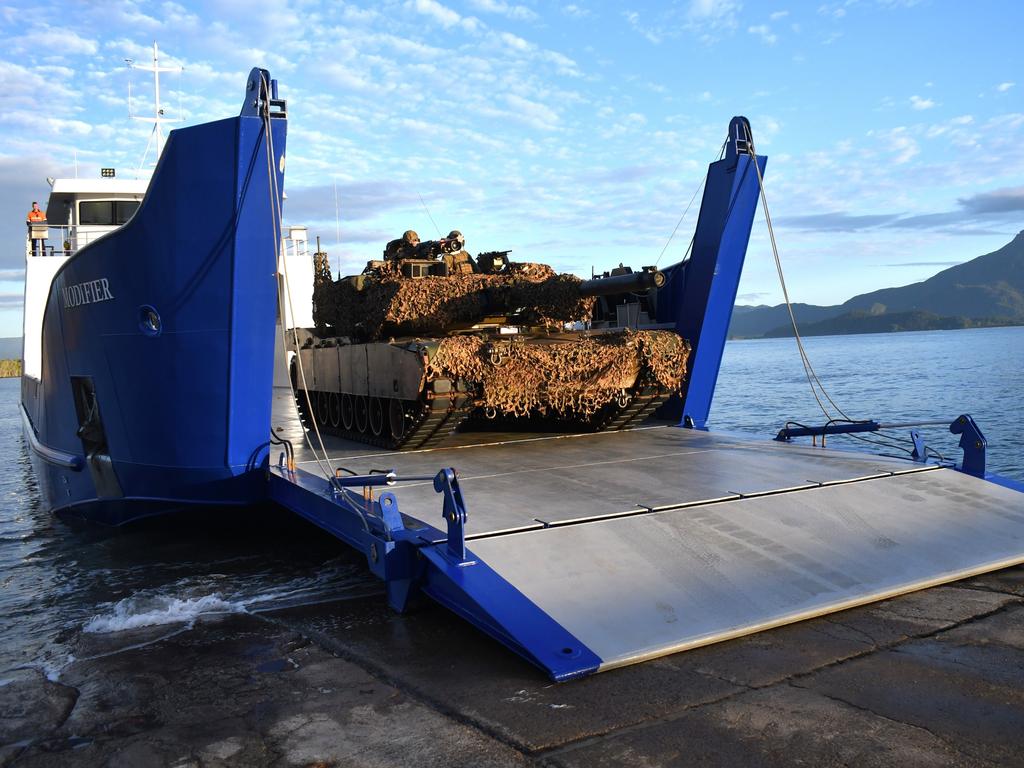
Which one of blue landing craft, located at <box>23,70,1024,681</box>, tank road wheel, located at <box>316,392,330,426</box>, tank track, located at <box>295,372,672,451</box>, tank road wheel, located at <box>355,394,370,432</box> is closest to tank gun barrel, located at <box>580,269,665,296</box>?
tank track, located at <box>295,372,672,451</box>

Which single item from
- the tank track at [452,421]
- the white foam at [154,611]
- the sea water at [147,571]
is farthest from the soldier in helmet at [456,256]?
the white foam at [154,611]

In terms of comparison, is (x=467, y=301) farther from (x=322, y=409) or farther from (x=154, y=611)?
(x=154, y=611)

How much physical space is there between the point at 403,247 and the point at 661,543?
773cm

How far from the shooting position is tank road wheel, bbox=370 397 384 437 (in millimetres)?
10379

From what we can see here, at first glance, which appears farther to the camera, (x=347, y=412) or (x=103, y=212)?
(x=103, y=212)

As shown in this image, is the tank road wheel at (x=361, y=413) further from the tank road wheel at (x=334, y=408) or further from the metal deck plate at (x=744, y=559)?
the metal deck plate at (x=744, y=559)

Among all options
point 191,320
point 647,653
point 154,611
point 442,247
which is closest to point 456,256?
point 442,247

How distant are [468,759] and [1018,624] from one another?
3400 mm

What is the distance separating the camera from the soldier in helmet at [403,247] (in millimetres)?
12297

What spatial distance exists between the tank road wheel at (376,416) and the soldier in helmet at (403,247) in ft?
8.20

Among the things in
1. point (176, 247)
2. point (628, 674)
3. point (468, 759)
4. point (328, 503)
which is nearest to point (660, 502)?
point (628, 674)

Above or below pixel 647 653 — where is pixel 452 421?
above

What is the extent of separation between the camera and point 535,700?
434 centimetres

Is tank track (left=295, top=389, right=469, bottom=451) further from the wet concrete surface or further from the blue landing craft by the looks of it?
the wet concrete surface
